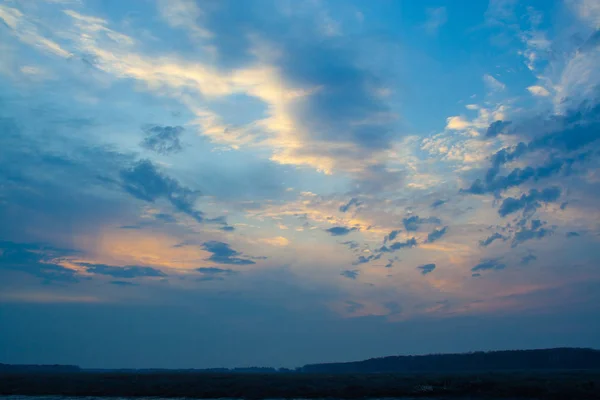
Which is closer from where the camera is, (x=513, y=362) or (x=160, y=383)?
(x=160, y=383)

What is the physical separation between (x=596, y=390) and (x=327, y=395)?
38673mm

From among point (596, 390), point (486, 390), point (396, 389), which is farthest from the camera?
point (396, 389)

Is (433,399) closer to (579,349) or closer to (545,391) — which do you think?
(545,391)

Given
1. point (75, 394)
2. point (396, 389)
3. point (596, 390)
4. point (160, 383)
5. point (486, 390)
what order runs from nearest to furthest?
point (596, 390), point (486, 390), point (396, 389), point (75, 394), point (160, 383)

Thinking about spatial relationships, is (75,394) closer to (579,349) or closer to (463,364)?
(463,364)

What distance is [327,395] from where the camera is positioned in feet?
241

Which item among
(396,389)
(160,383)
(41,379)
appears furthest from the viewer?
(41,379)

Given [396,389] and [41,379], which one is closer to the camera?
[396,389]

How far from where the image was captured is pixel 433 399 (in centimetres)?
6556

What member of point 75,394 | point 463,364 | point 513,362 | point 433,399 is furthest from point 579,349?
point 75,394

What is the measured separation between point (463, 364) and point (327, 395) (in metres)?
147

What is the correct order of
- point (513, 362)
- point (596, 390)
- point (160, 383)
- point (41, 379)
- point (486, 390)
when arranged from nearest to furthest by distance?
1. point (596, 390)
2. point (486, 390)
3. point (160, 383)
4. point (41, 379)
5. point (513, 362)

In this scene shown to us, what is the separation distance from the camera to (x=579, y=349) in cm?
17988

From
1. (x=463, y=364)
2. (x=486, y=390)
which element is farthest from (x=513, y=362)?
(x=486, y=390)
